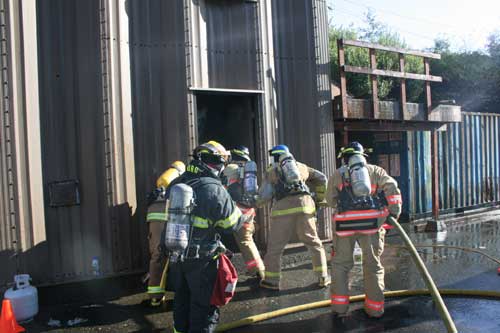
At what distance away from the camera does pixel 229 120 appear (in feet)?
26.7

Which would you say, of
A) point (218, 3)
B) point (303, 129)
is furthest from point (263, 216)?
point (218, 3)

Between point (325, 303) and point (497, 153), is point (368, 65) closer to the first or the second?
point (497, 153)

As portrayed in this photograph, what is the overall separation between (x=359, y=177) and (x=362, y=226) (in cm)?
54

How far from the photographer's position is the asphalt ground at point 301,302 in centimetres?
456

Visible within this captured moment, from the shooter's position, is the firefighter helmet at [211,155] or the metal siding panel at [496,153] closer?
the firefighter helmet at [211,155]

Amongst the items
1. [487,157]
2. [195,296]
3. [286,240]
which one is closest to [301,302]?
[286,240]

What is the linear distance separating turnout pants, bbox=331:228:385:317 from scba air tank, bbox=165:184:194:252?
1859 mm

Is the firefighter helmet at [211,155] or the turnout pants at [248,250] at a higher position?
the firefighter helmet at [211,155]

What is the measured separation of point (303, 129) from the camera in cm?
751

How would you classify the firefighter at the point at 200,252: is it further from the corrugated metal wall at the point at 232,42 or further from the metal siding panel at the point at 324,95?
the metal siding panel at the point at 324,95

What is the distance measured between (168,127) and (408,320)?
3843 millimetres

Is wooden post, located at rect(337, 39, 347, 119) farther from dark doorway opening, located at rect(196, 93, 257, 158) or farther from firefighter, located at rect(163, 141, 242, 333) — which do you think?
firefighter, located at rect(163, 141, 242, 333)

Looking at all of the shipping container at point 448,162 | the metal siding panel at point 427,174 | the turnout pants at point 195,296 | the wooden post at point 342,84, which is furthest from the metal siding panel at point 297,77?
the metal siding panel at point 427,174

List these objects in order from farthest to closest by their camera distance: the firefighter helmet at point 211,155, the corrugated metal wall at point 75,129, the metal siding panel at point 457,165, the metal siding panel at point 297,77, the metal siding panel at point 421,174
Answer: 1. the metal siding panel at point 457,165
2. the metal siding panel at point 421,174
3. the metal siding panel at point 297,77
4. the corrugated metal wall at point 75,129
5. the firefighter helmet at point 211,155
